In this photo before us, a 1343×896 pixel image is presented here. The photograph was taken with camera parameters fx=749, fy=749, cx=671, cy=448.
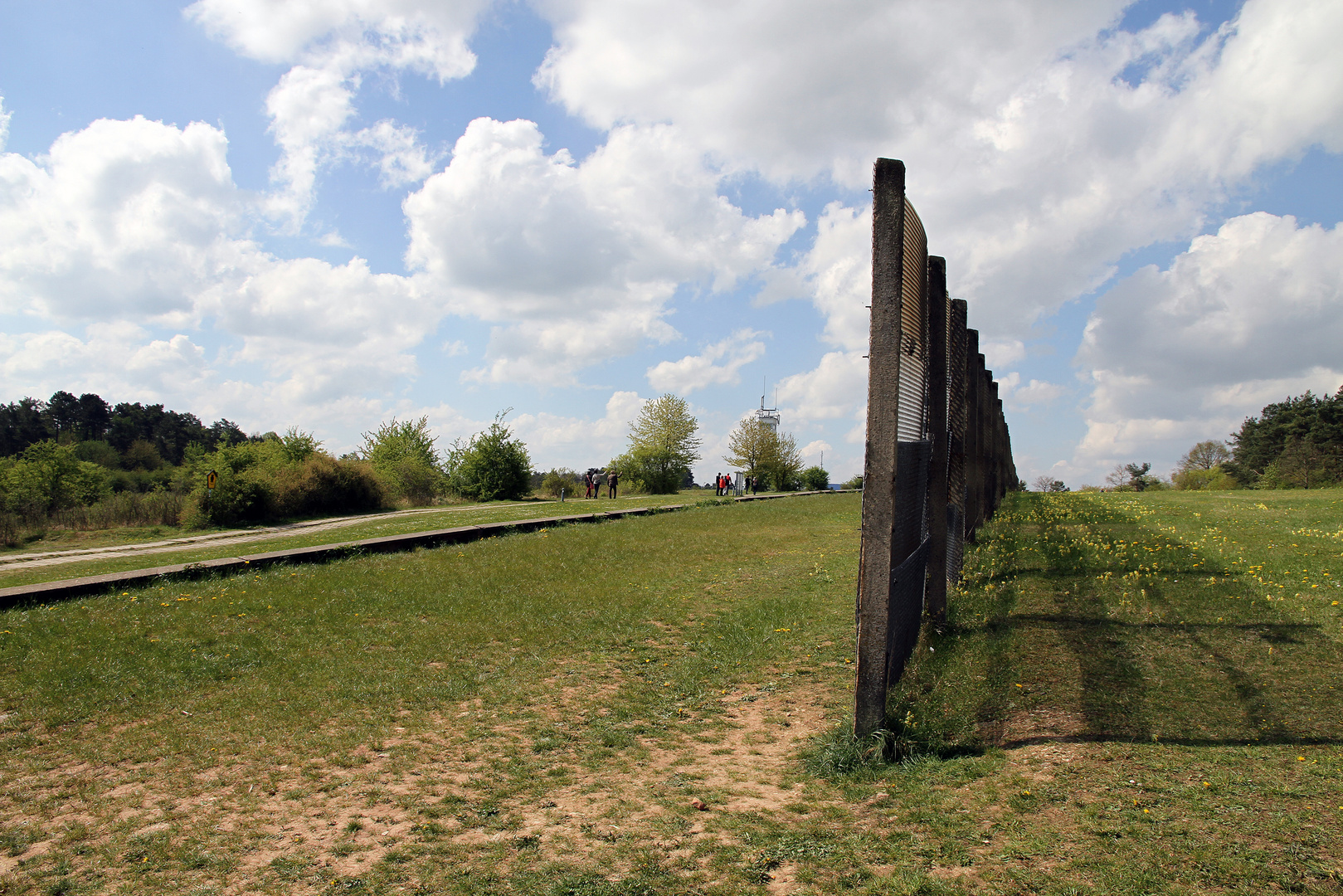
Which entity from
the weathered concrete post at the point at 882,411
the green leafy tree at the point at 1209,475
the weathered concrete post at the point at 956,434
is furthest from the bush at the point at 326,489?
the green leafy tree at the point at 1209,475

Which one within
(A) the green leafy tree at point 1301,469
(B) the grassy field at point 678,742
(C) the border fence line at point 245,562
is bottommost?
(B) the grassy field at point 678,742

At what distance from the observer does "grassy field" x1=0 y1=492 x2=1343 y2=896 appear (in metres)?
3.16

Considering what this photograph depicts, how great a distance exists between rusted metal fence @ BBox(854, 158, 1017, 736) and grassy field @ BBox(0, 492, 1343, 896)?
15.9 inches

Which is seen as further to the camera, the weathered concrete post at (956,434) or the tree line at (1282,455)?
the tree line at (1282,455)

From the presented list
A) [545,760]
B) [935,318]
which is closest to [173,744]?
[545,760]

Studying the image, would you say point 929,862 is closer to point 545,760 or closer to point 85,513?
point 545,760

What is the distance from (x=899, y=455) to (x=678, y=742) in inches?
94.1

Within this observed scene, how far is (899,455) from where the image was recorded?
4.85m

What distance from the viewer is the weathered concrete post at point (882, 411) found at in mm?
4535

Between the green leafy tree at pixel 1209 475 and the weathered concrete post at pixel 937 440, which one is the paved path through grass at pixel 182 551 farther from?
the green leafy tree at pixel 1209 475

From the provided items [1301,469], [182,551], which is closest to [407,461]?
[182,551]

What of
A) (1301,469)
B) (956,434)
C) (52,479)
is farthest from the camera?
(1301,469)

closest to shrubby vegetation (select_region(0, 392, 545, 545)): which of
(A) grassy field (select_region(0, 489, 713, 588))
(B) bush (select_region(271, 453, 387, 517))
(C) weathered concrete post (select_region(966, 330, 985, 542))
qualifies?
(B) bush (select_region(271, 453, 387, 517))

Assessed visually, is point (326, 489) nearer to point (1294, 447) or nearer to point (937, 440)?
point (937, 440)
